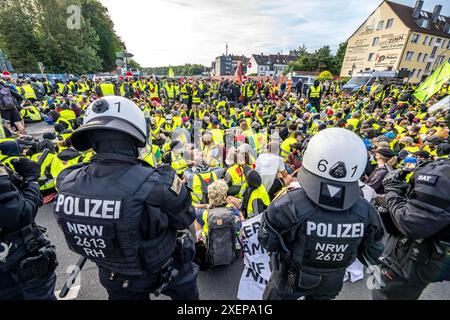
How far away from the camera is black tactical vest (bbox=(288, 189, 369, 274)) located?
1.59m

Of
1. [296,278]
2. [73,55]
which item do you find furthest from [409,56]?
[73,55]

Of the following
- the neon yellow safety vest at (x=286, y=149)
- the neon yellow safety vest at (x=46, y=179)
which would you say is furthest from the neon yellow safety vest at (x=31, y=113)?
the neon yellow safety vest at (x=286, y=149)

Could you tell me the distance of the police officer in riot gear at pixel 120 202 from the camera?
1.48 metres

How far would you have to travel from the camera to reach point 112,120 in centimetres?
157

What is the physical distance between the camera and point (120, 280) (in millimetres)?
1819

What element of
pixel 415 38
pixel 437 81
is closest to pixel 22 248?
pixel 437 81

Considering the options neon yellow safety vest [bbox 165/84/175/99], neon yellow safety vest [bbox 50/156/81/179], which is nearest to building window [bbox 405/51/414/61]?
neon yellow safety vest [bbox 165/84/175/99]

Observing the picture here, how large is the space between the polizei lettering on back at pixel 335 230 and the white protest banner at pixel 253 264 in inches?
45.0

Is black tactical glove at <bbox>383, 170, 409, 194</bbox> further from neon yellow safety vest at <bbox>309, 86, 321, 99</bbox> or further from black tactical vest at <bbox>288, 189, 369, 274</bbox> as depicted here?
neon yellow safety vest at <bbox>309, 86, 321, 99</bbox>

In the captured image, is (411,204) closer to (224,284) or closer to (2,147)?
(224,284)

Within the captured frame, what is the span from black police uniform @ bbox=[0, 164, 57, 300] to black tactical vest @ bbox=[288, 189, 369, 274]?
2.20m

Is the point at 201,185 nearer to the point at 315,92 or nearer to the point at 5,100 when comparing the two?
the point at 5,100

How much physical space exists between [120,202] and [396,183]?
255cm
